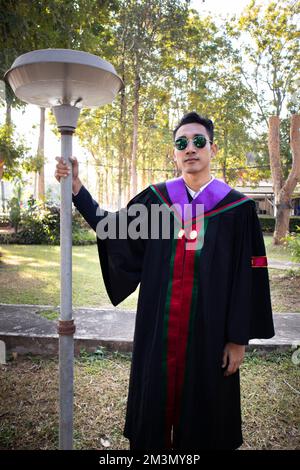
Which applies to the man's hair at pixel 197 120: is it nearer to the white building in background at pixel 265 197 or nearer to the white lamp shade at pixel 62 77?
the white lamp shade at pixel 62 77

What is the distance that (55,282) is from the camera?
25.8 feet

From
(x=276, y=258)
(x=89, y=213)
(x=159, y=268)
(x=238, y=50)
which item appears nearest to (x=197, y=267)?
(x=159, y=268)

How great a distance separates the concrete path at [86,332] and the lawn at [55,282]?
113 centimetres

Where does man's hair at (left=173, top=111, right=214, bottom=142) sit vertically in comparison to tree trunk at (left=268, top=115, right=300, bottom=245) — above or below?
below

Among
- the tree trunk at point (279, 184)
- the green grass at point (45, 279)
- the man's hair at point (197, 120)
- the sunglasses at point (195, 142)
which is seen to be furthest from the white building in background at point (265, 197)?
the sunglasses at point (195, 142)

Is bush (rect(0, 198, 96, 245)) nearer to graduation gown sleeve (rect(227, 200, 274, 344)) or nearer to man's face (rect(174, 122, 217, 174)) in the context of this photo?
man's face (rect(174, 122, 217, 174))

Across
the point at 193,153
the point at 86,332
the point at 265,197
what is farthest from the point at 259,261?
the point at 265,197

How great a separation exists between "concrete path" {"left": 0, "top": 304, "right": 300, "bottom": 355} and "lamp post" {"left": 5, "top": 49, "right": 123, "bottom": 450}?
1923 millimetres

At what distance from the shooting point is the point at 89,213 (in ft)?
7.61

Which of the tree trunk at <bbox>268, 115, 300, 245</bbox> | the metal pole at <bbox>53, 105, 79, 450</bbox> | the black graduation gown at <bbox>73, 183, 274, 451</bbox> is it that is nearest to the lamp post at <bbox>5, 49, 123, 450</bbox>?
the metal pole at <bbox>53, 105, 79, 450</bbox>

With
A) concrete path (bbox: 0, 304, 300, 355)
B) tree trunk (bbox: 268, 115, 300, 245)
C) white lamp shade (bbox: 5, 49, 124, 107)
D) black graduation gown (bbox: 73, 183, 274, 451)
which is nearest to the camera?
white lamp shade (bbox: 5, 49, 124, 107)

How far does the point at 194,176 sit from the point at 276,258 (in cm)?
1078

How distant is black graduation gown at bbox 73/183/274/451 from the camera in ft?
6.74

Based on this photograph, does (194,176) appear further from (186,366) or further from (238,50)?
(238,50)
